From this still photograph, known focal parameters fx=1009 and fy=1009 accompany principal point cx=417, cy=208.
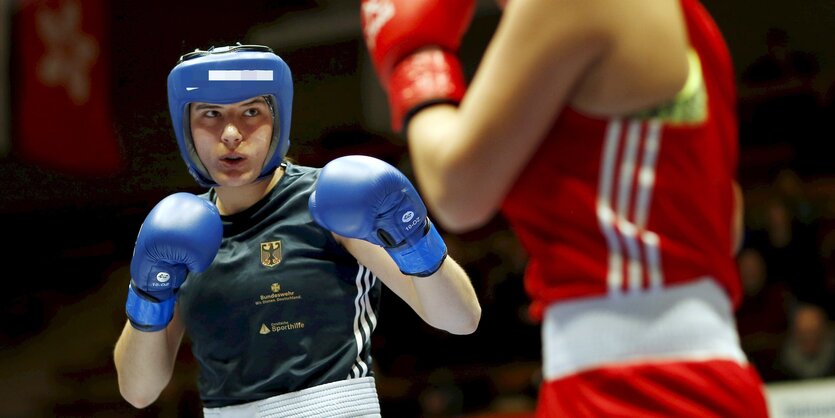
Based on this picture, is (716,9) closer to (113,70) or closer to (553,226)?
(113,70)

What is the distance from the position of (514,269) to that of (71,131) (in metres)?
3.01

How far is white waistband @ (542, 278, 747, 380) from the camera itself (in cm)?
112

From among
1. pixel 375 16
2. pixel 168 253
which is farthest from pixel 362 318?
pixel 375 16

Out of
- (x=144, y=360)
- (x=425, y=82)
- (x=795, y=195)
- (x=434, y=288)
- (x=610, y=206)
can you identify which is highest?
(x=425, y=82)

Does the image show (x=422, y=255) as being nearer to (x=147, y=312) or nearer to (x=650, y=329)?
(x=147, y=312)

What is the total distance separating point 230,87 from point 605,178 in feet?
4.05

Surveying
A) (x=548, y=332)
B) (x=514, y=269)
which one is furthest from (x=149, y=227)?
(x=514, y=269)

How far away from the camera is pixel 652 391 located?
1.09 metres

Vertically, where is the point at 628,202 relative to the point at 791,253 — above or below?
above

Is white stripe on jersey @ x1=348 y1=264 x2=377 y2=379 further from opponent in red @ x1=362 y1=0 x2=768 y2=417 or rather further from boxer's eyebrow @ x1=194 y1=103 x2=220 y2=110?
opponent in red @ x1=362 y1=0 x2=768 y2=417

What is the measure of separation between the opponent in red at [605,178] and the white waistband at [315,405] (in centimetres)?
100

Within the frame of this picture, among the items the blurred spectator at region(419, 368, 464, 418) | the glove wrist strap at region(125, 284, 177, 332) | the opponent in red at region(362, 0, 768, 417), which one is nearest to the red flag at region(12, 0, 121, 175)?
the blurred spectator at region(419, 368, 464, 418)

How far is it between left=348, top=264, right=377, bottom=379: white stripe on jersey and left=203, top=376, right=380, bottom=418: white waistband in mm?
39

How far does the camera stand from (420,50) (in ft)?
3.94
